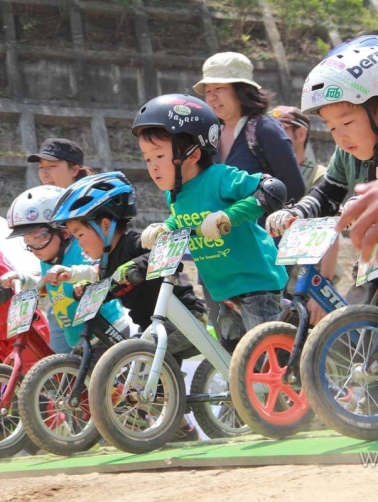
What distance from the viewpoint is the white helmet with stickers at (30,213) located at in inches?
264

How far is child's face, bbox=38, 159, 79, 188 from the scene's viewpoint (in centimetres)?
745

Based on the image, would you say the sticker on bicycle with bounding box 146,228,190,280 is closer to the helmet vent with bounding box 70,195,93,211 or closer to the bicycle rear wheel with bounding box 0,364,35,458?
the helmet vent with bounding box 70,195,93,211

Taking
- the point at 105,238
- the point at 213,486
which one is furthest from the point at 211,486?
the point at 105,238

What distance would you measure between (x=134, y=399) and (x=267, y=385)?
2.09 feet

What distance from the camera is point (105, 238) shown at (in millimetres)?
6172

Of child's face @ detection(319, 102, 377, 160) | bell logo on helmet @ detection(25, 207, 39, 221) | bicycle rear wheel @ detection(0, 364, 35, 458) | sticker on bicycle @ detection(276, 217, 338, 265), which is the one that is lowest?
bicycle rear wheel @ detection(0, 364, 35, 458)

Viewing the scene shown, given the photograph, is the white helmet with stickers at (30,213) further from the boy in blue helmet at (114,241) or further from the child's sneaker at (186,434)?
the child's sneaker at (186,434)

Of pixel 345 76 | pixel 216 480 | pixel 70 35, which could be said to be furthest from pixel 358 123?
pixel 70 35

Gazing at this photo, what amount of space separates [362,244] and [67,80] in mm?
14937

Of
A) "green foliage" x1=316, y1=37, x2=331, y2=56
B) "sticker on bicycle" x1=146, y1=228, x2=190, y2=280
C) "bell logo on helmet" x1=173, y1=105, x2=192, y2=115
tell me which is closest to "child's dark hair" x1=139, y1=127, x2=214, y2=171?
"bell logo on helmet" x1=173, y1=105, x2=192, y2=115

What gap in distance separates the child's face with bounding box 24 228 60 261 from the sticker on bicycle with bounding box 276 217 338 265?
2.10m

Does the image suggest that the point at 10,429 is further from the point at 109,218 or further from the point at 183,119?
the point at 183,119

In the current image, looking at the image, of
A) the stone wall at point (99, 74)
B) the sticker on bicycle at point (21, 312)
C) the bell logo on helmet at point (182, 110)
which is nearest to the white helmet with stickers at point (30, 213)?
the sticker on bicycle at point (21, 312)

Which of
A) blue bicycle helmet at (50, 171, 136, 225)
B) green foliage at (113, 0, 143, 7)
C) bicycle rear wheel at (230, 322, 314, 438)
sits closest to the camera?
bicycle rear wheel at (230, 322, 314, 438)
